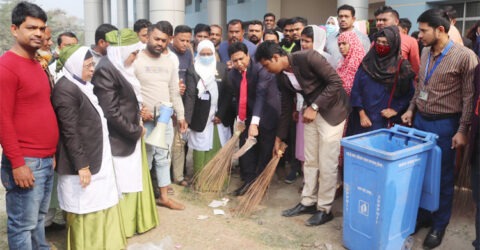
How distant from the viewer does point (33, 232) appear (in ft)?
8.44

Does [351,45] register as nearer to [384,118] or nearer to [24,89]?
[384,118]

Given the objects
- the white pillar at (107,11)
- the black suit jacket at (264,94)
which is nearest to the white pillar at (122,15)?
the white pillar at (107,11)

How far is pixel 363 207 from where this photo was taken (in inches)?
109

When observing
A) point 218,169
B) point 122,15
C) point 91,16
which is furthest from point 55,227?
point 122,15

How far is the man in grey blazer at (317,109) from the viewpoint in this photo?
10.5 feet

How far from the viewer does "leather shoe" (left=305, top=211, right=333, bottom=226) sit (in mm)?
3416

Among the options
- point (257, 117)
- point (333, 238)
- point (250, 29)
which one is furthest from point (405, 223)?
point (250, 29)

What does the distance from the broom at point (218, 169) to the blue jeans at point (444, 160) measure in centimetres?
176

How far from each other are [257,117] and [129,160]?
1329mm

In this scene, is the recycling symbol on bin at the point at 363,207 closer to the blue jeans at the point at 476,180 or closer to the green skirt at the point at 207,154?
the blue jeans at the point at 476,180

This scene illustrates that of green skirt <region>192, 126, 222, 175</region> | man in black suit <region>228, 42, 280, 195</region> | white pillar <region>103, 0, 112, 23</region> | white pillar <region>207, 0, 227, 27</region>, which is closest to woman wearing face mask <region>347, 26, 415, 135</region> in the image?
man in black suit <region>228, 42, 280, 195</region>

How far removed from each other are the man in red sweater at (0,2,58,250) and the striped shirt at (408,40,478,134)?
2552 millimetres

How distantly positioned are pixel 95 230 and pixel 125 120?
81 centimetres

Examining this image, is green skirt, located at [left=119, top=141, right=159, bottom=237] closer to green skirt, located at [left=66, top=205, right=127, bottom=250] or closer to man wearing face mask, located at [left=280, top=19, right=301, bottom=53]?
green skirt, located at [left=66, top=205, right=127, bottom=250]
